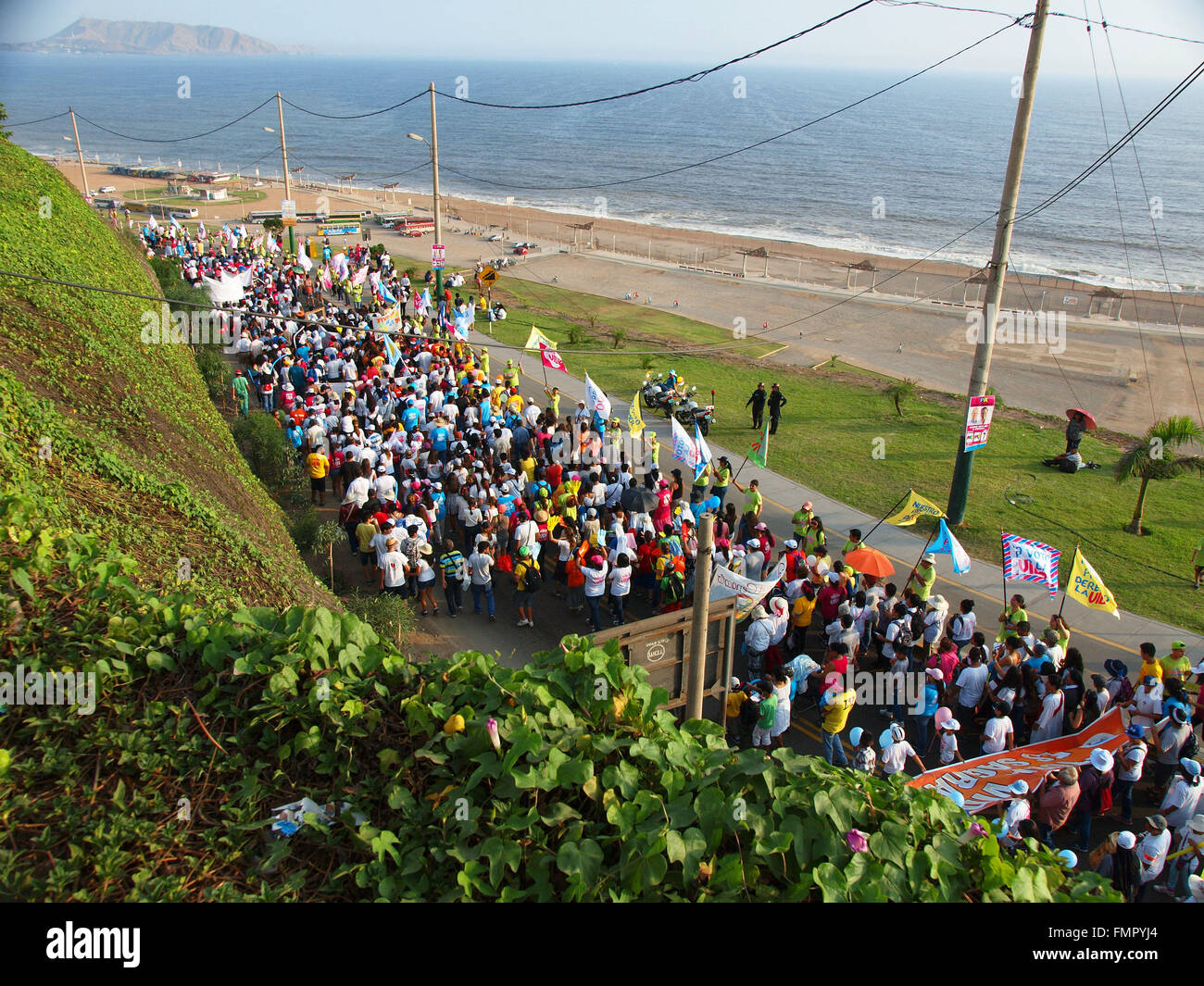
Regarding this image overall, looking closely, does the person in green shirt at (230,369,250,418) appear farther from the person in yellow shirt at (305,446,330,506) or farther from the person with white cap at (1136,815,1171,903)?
the person with white cap at (1136,815,1171,903)

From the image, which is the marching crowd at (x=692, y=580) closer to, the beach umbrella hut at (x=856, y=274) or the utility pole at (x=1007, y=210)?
the utility pole at (x=1007, y=210)

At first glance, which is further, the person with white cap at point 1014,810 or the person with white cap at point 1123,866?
the person with white cap at point 1123,866

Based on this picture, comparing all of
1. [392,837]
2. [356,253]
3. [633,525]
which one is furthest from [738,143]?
[392,837]

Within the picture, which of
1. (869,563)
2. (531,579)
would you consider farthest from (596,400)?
(869,563)

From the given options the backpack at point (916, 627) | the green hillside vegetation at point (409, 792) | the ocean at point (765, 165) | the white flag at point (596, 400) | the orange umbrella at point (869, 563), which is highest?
the ocean at point (765, 165)

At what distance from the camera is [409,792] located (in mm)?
5234

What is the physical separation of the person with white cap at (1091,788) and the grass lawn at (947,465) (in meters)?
6.29

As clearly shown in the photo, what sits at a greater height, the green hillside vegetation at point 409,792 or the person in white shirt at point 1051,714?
the green hillside vegetation at point 409,792

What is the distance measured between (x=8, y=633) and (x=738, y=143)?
145729 millimetres

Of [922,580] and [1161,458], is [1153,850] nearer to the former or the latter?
[922,580]

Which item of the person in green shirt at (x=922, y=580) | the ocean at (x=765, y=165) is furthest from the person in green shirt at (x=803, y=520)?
the ocean at (x=765, y=165)

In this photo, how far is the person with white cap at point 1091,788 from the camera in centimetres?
885

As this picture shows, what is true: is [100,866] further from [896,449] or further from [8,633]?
[896,449]

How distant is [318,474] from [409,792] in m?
12.2
